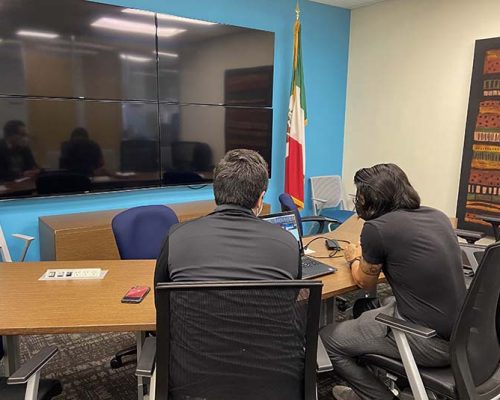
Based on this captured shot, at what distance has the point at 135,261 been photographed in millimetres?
2234

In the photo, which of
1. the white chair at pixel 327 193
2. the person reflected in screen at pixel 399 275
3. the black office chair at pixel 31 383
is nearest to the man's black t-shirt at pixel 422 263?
the person reflected in screen at pixel 399 275

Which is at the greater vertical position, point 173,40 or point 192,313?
point 173,40

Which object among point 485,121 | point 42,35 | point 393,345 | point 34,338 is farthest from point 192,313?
point 485,121

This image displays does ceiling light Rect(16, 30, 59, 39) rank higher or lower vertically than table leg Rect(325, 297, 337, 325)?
higher

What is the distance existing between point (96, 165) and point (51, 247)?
72 centimetres

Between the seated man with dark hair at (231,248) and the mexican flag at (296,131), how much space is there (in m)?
2.96

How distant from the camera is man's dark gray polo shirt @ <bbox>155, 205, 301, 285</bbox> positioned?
132cm

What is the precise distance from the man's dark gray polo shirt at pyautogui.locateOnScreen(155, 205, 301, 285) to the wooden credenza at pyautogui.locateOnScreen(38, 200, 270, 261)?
1776 millimetres

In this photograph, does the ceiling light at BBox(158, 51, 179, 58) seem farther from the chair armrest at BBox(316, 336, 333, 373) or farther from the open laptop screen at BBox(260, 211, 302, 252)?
the chair armrest at BBox(316, 336, 333, 373)

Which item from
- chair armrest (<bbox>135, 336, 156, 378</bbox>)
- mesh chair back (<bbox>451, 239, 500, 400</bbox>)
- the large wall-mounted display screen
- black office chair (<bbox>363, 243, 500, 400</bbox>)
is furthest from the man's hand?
the large wall-mounted display screen

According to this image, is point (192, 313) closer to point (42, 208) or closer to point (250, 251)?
point (250, 251)

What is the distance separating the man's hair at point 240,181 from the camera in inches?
58.7

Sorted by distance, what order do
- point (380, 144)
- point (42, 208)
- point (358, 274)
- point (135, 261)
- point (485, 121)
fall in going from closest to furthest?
1. point (358, 274)
2. point (135, 261)
3. point (42, 208)
4. point (485, 121)
5. point (380, 144)

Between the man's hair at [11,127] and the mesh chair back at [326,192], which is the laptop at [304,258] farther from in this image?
the mesh chair back at [326,192]
